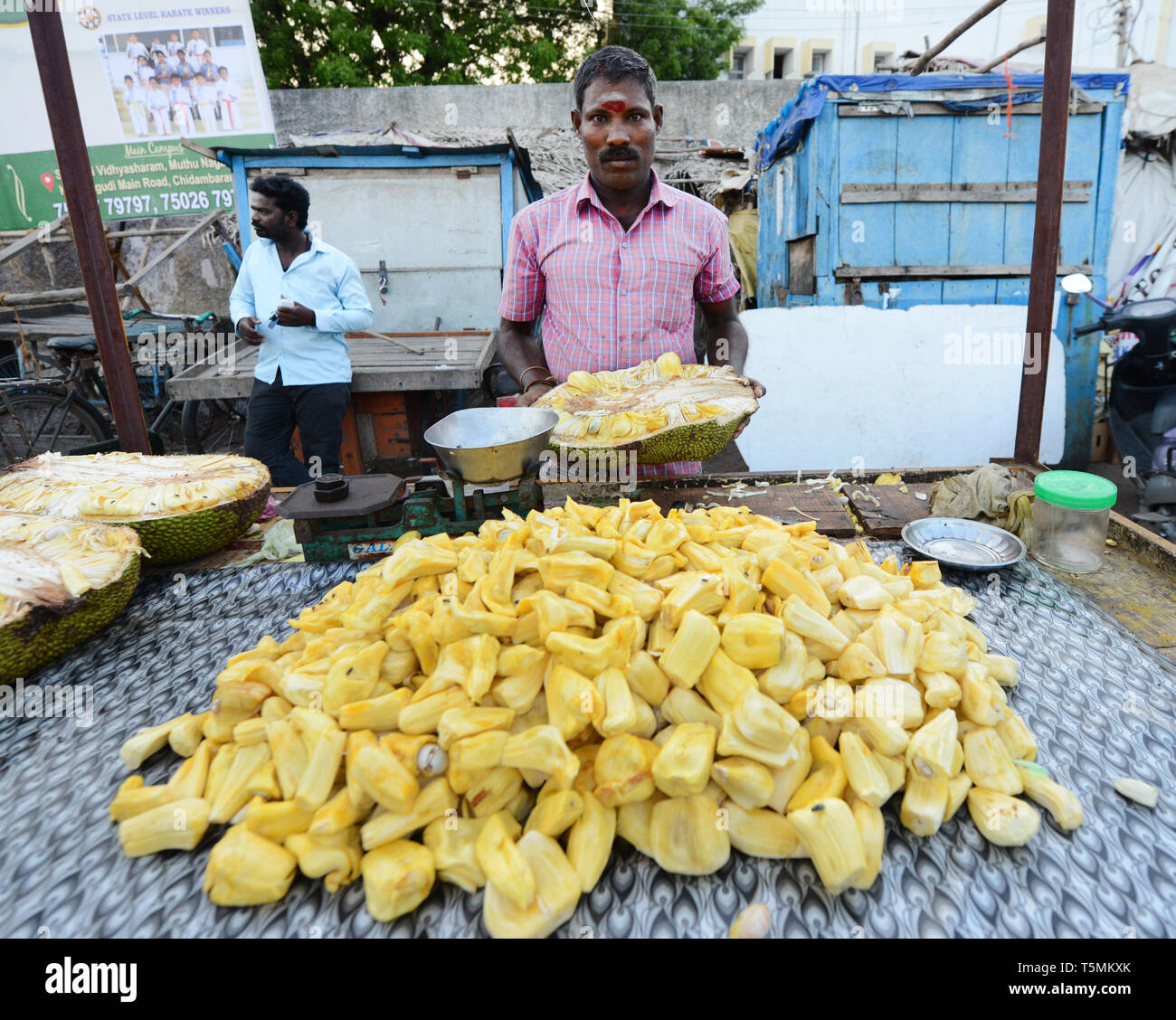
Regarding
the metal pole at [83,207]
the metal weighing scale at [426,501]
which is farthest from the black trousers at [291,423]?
the metal weighing scale at [426,501]

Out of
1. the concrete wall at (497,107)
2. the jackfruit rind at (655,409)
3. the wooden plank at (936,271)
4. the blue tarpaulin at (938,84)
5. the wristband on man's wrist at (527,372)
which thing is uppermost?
the concrete wall at (497,107)

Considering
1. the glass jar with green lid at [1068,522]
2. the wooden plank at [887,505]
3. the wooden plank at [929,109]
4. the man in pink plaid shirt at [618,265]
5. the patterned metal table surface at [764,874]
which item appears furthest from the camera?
the wooden plank at [929,109]

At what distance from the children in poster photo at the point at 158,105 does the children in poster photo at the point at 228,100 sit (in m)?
0.59

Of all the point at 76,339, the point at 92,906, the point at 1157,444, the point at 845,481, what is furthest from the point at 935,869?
the point at 76,339

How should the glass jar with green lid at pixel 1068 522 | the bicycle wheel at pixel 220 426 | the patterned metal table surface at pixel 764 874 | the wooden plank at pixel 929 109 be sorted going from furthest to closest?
1. the bicycle wheel at pixel 220 426
2. the wooden plank at pixel 929 109
3. the glass jar with green lid at pixel 1068 522
4. the patterned metal table surface at pixel 764 874

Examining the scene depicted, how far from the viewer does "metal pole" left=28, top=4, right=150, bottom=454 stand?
240cm

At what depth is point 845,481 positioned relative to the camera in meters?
3.12

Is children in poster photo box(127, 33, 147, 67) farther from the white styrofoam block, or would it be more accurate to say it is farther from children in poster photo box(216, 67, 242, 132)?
the white styrofoam block

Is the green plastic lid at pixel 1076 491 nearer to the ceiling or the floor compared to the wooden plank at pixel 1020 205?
nearer to the floor

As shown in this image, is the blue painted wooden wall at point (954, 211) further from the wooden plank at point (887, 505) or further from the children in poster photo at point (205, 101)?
the children in poster photo at point (205, 101)

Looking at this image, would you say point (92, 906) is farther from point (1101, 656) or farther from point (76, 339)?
point (76, 339)

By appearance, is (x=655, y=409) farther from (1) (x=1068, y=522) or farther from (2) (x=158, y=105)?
(2) (x=158, y=105)

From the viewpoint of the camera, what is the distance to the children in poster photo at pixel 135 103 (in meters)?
7.53

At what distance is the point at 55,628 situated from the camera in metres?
1.83
